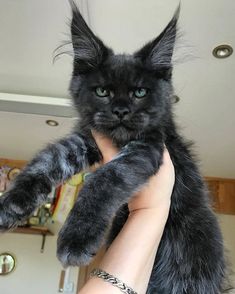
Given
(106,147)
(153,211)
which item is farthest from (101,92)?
(153,211)

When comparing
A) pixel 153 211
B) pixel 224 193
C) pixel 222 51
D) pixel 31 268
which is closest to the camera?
pixel 153 211

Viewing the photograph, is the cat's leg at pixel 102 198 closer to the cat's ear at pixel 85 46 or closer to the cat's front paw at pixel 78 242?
the cat's front paw at pixel 78 242

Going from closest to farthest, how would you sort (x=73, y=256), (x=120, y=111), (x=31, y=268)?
1. (x=73, y=256)
2. (x=120, y=111)
3. (x=31, y=268)

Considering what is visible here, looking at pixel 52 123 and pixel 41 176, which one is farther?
pixel 52 123

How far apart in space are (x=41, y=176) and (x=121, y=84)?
0.35 m

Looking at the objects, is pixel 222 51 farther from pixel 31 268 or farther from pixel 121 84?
pixel 31 268

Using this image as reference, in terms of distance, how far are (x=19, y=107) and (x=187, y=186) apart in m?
1.75

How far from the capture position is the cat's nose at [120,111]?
3.07ft

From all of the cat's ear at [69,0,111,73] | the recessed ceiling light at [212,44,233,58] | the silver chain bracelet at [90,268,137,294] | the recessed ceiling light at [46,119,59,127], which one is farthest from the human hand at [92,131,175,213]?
the recessed ceiling light at [46,119,59,127]

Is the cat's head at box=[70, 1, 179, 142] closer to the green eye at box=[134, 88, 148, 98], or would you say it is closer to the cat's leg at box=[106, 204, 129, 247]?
the green eye at box=[134, 88, 148, 98]

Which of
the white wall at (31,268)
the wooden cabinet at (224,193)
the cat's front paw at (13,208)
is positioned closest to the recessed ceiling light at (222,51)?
the cat's front paw at (13,208)

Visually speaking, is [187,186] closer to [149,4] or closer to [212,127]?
[149,4]

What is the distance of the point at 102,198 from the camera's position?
0.74 metres

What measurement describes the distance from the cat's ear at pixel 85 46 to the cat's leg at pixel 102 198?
1.01 ft
